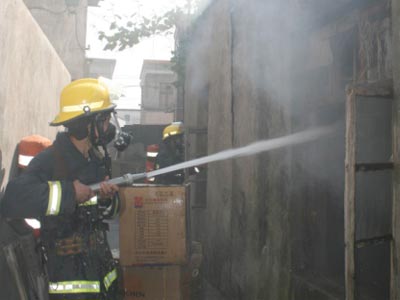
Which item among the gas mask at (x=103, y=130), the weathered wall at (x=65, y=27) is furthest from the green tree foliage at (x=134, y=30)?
the gas mask at (x=103, y=130)

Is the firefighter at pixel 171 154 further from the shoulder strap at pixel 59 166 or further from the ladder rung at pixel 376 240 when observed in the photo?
the ladder rung at pixel 376 240

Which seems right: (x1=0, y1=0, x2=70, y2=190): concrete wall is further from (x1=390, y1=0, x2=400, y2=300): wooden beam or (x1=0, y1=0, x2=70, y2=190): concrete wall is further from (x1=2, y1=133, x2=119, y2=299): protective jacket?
(x1=390, y1=0, x2=400, y2=300): wooden beam

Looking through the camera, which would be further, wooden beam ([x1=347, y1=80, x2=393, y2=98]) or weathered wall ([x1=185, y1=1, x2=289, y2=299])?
weathered wall ([x1=185, y1=1, x2=289, y2=299])

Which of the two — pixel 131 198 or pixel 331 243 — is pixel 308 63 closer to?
pixel 331 243

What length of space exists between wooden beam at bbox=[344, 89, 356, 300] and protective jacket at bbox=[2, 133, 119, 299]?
1.54m

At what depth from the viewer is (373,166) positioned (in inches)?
102

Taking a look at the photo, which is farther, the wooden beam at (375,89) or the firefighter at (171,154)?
the firefighter at (171,154)

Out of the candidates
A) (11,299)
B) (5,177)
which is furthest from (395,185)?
(11,299)

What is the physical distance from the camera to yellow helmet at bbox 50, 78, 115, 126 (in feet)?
9.55

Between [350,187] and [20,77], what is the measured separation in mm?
2700

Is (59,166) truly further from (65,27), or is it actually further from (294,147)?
(65,27)

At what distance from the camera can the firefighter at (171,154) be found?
669cm

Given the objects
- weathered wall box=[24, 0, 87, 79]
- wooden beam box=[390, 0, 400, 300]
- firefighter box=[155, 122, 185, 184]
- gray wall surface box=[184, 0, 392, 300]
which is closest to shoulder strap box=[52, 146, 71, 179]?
gray wall surface box=[184, 0, 392, 300]

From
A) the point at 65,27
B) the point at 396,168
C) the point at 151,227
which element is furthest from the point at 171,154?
the point at 65,27
